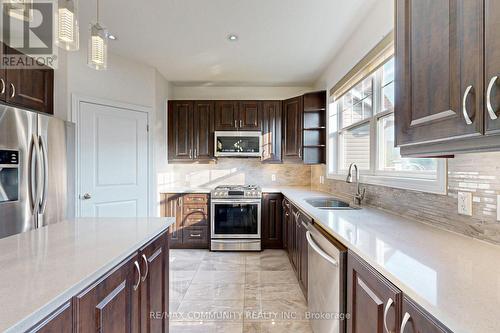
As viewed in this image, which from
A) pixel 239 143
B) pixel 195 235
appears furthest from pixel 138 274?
pixel 239 143

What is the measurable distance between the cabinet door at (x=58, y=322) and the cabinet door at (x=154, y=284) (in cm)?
47

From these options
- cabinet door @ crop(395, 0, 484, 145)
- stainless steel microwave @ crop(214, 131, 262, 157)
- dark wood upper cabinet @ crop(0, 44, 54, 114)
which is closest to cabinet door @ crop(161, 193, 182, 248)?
stainless steel microwave @ crop(214, 131, 262, 157)

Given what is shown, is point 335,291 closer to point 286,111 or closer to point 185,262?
point 185,262

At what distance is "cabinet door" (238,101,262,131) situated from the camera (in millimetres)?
4006

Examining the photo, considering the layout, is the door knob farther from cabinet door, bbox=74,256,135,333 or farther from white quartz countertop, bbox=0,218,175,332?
cabinet door, bbox=74,256,135,333

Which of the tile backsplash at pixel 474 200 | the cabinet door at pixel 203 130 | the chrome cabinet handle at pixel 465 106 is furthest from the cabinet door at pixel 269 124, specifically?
the chrome cabinet handle at pixel 465 106

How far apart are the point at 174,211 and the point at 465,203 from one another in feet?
11.0

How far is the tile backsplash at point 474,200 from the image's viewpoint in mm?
1144

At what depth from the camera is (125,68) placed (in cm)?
321

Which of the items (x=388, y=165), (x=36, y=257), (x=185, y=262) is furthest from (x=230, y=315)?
(x=388, y=165)

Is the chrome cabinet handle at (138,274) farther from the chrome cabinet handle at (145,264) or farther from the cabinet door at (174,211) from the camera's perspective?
the cabinet door at (174,211)

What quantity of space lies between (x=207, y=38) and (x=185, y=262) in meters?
2.68
